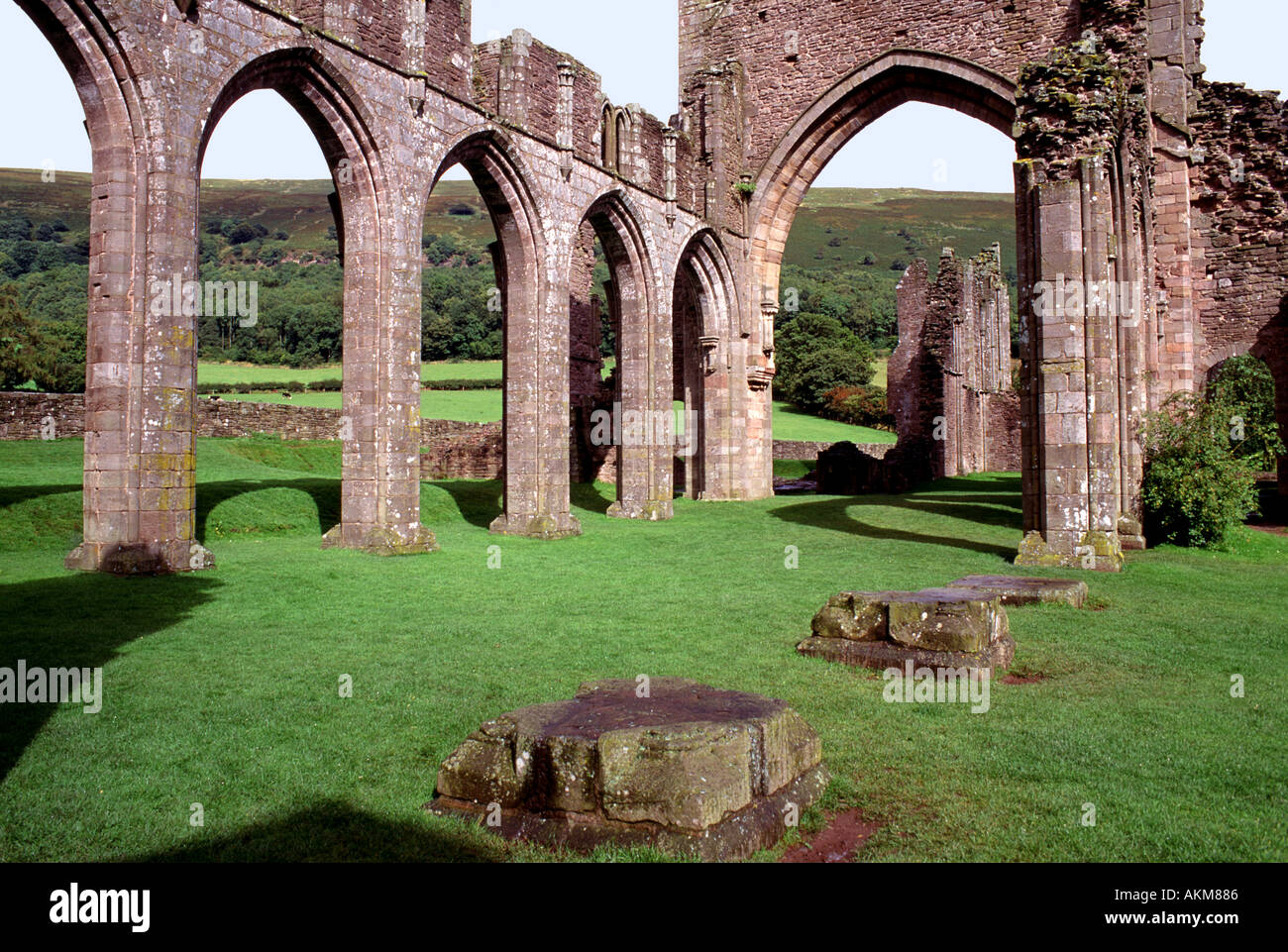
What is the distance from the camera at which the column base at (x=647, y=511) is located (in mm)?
17031

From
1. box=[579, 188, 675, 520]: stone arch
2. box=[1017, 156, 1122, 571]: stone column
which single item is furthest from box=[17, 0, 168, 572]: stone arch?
box=[1017, 156, 1122, 571]: stone column

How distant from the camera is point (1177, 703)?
4711 millimetres

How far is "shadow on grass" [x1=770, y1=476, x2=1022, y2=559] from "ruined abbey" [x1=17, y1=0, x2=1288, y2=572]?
1.99 metres

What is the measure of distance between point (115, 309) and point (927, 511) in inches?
532

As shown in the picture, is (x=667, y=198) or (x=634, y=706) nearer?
(x=634, y=706)

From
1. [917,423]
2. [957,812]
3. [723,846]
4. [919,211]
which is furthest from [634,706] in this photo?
[919,211]

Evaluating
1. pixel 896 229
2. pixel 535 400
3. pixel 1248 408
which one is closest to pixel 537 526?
pixel 535 400

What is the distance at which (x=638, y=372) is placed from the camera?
17.5 m

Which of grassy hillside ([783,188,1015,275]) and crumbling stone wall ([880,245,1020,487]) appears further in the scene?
grassy hillside ([783,188,1015,275])

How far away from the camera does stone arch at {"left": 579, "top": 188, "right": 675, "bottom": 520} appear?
56.3 feet

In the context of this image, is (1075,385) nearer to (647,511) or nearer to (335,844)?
(647,511)

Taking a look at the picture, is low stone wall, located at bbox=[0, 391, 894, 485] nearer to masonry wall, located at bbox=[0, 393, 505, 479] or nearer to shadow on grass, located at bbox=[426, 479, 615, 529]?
masonry wall, located at bbox=[0, 393, 505, 479]
